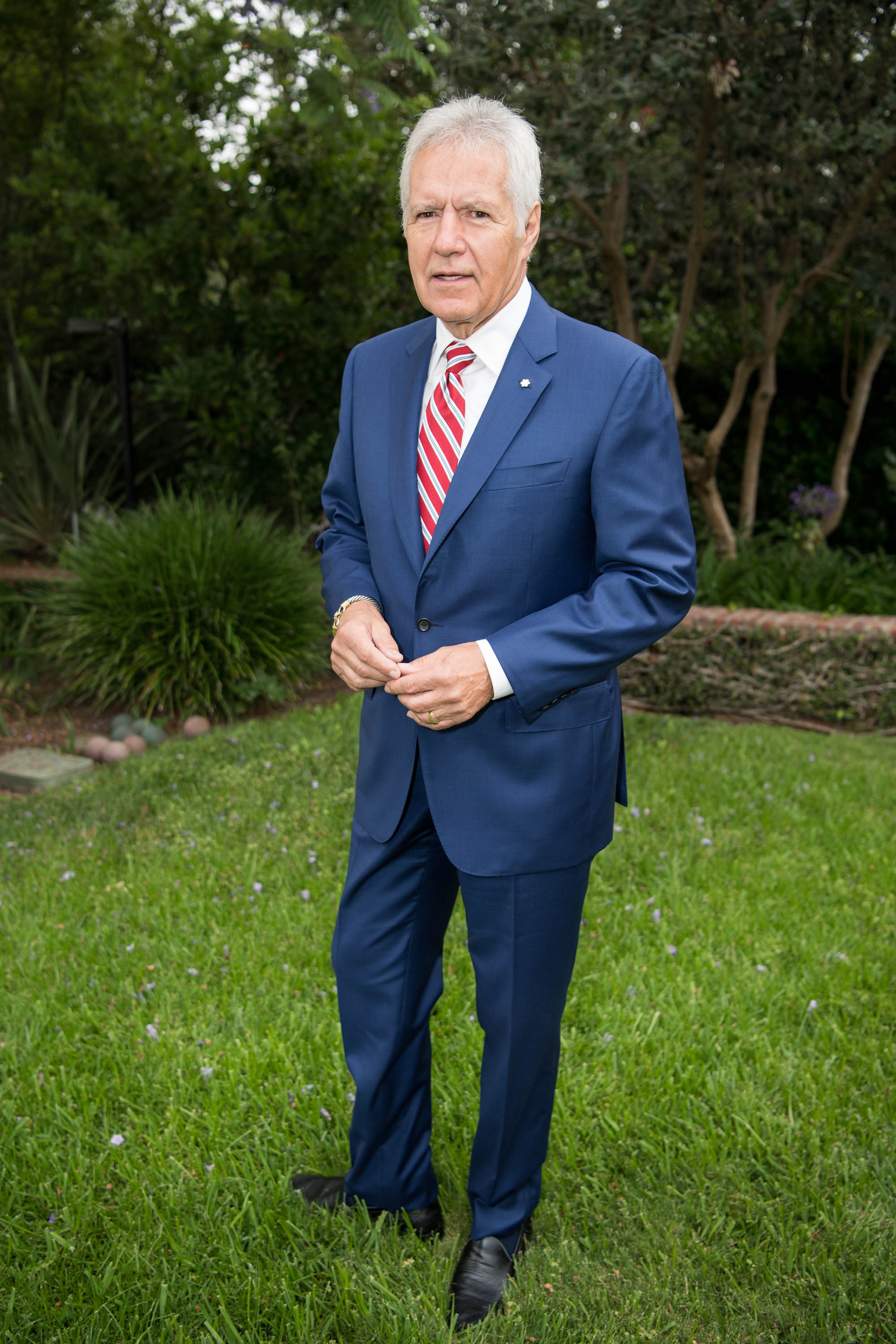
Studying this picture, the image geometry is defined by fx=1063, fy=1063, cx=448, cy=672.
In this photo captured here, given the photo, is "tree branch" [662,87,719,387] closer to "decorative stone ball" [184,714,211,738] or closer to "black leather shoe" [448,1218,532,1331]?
"decorative stone ball" [184,714,211,738]

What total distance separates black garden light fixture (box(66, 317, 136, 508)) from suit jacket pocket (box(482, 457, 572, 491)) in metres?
6.84

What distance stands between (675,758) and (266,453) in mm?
4696

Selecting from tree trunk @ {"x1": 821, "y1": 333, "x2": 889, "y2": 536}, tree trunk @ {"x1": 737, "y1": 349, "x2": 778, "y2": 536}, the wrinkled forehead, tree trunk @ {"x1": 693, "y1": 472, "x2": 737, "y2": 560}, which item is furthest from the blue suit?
tree trunk @ {"x1": 821, "y1": 333, "x2": 889, "y2": 536}

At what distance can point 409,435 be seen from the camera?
1.99 metres

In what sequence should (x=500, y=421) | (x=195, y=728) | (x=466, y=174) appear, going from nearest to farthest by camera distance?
(x=466, y=174)
(x=500, y=421)
(x=195, y=728)

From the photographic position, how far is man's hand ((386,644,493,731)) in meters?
1.79

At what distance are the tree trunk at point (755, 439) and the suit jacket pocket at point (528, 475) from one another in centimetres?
646

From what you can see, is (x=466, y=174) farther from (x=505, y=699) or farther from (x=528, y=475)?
(x=505, y=699)

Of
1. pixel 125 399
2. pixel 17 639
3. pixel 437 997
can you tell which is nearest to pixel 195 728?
pixel 17 639

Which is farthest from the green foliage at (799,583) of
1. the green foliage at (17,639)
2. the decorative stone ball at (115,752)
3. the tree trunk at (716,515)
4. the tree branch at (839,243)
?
the green foliage at (17,639)

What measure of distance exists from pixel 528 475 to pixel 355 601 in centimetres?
44

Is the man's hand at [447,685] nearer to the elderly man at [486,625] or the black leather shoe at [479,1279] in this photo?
the elderly man at [486,625]

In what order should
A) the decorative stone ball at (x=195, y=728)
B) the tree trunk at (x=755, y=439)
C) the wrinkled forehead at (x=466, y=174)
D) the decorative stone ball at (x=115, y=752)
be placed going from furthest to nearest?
the tree trunk at (x=755, y=439), the decorative stone ball at (x=195, y=728), the decorative stone ball at (x=115, y=752), the wrinkled forehead at (x=466, y=174)

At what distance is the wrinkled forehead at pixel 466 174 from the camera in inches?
68.6
